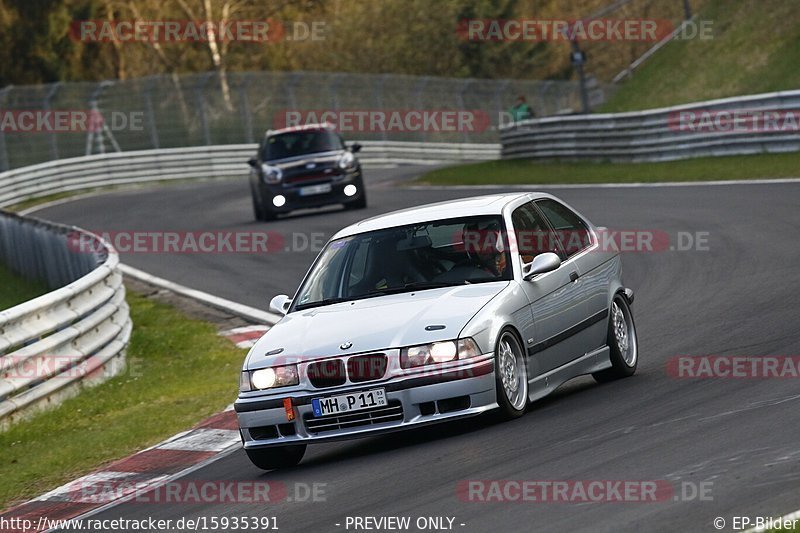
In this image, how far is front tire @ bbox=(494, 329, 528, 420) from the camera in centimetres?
841

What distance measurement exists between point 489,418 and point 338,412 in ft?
3.40

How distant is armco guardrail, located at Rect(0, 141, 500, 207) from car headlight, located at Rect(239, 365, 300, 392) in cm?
2990

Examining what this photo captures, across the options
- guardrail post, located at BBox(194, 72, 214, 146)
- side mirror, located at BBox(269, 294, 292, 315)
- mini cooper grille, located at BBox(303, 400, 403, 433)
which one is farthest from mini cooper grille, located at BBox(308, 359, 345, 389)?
guardrail post, located at BBox(194, 72, 214, 146)

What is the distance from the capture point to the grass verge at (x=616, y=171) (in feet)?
78.2

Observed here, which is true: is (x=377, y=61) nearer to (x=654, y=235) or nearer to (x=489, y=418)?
(x=654, y=235)

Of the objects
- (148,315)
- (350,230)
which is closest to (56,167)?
(148,315)

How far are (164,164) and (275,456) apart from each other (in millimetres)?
36191

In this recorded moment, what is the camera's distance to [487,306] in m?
8.57

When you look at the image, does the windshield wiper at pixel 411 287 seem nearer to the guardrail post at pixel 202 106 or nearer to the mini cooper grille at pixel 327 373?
the mini cooper grille at pixel 327 373

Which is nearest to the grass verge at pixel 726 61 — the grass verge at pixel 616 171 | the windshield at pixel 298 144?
the grass verge at pixel 616 171
